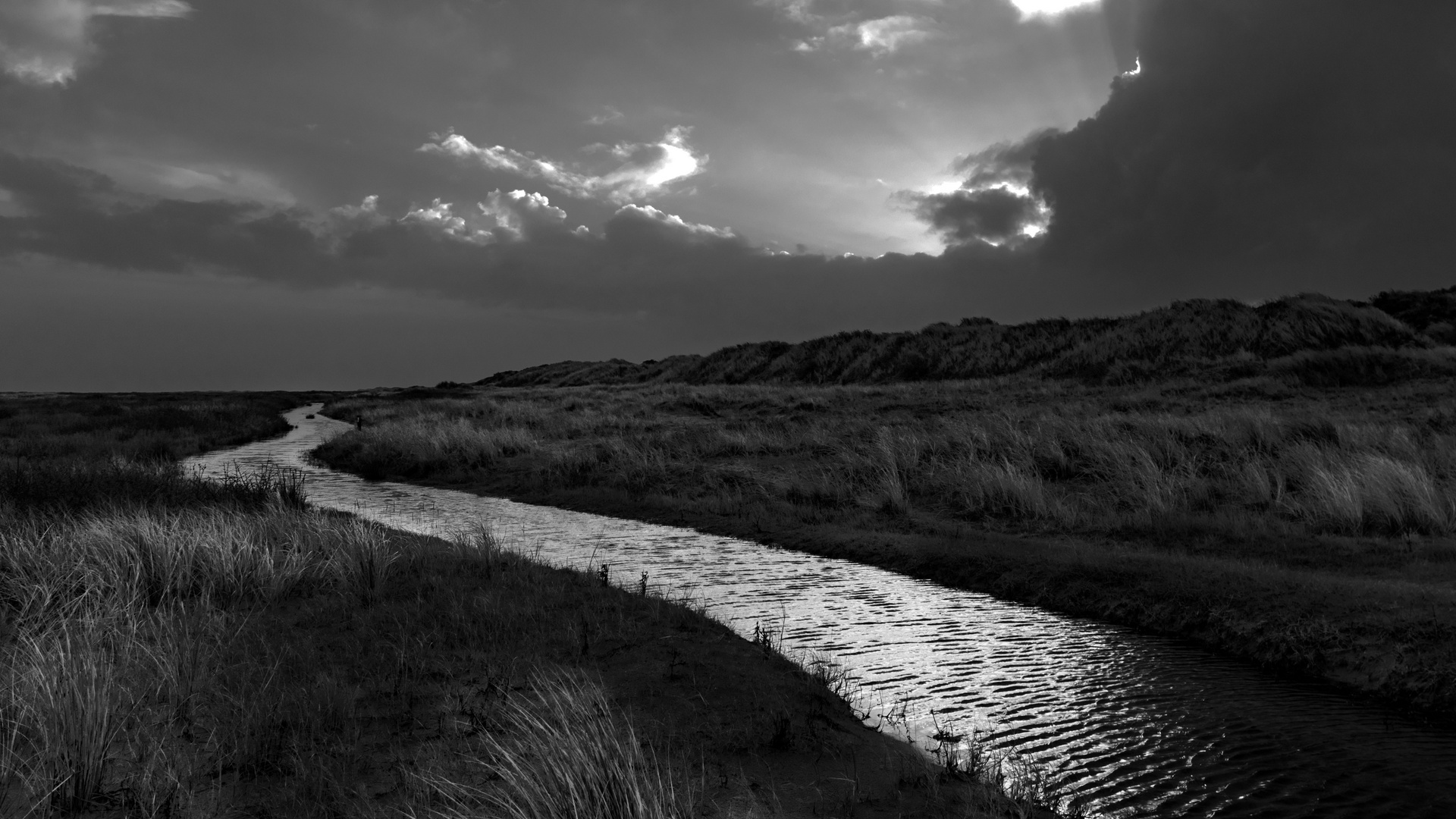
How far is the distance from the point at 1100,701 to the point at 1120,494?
9253 mm

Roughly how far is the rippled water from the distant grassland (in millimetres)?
754

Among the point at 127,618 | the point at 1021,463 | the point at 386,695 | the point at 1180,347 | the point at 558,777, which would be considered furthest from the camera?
the point at 1180,347

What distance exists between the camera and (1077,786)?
5.45 metres

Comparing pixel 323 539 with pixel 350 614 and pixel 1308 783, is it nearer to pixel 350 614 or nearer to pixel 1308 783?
pixel 350 614

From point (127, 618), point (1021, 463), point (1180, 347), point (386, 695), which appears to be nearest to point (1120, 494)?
point (1021, 463)

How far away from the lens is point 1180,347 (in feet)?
140

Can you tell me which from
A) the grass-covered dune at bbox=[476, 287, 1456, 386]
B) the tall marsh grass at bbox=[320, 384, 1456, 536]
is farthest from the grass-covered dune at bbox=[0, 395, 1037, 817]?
the grass-covered dune at bbox=[476, 287, 1456, 386]

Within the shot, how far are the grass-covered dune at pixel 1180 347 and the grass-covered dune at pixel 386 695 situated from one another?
30.3m

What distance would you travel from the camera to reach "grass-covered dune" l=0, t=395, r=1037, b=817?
4.37 m

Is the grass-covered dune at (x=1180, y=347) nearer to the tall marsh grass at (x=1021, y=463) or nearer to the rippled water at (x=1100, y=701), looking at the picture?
the tall marsh grass at (x=1021, y=463)

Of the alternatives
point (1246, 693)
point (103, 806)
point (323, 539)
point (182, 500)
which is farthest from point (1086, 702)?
point (182, 500)

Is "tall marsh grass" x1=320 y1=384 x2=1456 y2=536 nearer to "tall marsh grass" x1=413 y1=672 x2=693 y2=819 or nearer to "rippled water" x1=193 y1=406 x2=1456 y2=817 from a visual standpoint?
"rippled water" x1=193 y1=406 x2=1456 y2=817

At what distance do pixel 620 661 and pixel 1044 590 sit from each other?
6.21 meters

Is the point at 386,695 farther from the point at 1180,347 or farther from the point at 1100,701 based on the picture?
the point at 1180,347
